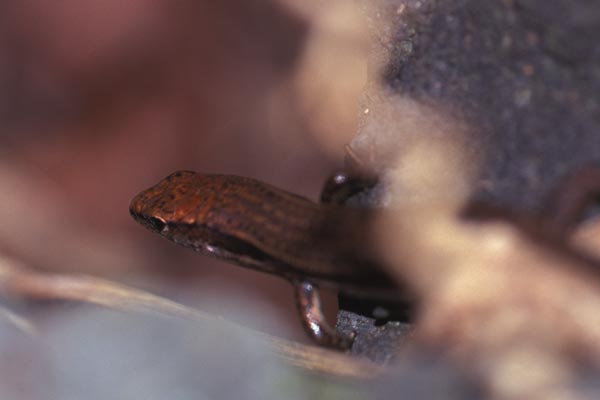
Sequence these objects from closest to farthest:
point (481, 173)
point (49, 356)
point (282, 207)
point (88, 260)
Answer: point (49, 356)
point (481, 173)
point (282, 207)
point (88, 260)

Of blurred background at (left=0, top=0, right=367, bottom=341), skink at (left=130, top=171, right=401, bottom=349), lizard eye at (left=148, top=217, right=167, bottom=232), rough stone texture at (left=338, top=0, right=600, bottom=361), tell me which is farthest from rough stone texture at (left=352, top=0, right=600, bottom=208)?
lizard eye at (left=148, top=217, right=167, bottom=232)

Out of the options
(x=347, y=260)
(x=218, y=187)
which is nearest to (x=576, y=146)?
(x=347, y=260)

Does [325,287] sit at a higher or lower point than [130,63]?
lower

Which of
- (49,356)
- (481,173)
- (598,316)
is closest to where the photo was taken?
(598,316)

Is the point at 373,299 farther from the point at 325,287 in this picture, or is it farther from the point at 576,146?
the point at 576,146

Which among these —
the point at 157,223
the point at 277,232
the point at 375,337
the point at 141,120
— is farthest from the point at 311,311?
the point at 141,120

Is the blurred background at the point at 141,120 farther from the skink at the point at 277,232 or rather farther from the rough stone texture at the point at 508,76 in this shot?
→ the rough stone texture at the point at 508,76

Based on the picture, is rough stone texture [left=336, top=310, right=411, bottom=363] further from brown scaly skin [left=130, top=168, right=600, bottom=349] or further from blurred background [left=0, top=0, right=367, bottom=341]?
blurred background [left=0, top=0, right=367, bottom=341]
